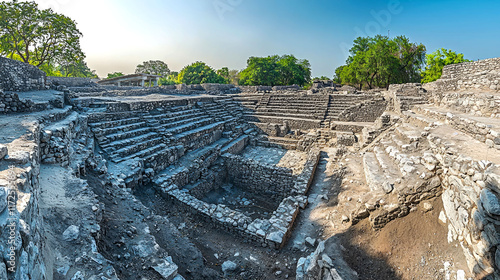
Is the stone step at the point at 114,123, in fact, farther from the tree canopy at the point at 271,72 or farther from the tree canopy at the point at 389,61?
the tree canopy at the point at 271,72

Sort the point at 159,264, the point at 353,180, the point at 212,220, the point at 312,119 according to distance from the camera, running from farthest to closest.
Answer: the point at 312,119, the point at 353,180, the point at 212,220, the point at 159,264

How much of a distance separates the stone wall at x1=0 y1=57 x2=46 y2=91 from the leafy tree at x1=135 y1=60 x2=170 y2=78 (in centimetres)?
5116

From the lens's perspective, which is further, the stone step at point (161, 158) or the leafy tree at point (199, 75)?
the leafy tree at point (199, 75)

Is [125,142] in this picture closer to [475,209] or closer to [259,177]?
[259,177]

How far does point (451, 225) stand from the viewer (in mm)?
3076

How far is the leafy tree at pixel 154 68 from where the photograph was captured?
182ft

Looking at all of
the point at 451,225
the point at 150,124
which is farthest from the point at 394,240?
the point at 150,124

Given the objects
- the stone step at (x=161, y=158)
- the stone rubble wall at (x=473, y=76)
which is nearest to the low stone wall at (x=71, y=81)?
the stone step at (x=161, y=158)

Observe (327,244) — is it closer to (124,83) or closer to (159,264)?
(159,264)

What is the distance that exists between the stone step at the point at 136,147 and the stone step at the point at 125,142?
13 cm

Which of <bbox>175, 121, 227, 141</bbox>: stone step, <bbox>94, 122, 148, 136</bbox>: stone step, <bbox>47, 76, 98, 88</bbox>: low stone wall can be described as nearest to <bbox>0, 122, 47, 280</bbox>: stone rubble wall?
<bbox>94, 122, 148, 136</bbox>: stone step

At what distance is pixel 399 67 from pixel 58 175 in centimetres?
2888

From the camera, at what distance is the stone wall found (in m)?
7.16

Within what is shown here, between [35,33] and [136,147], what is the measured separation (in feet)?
55.8
